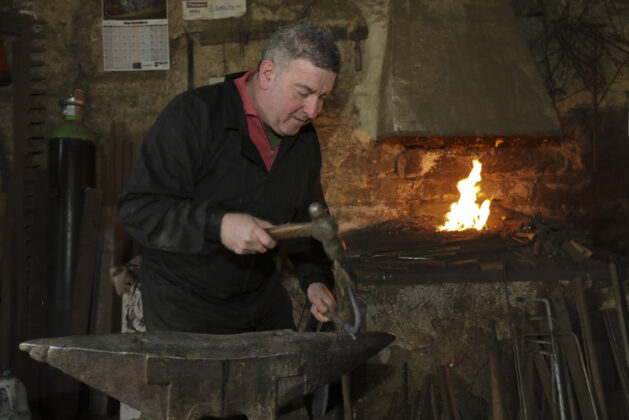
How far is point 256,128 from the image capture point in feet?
6.26

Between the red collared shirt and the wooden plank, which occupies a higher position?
the red collared shirt

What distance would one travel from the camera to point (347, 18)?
3586 millimetres

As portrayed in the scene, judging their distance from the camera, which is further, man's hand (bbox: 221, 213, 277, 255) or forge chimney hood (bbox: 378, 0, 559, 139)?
forge chimney hood (bbox: 378, 0, 559, 139)

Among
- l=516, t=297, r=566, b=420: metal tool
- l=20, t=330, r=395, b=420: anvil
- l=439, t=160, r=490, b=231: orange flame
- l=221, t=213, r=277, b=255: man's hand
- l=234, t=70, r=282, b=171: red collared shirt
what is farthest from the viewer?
l=439, t=160, r=490, b=231: orange flame

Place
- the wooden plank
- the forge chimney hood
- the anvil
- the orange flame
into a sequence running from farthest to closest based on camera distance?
the orange flame
the wooden plank
the forge chimney hood
the anvil

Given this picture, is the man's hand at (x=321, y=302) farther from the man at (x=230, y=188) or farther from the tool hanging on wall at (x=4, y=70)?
the tool hanging on wall at (x=4, y=70)

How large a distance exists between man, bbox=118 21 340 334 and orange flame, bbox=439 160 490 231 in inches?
68.6

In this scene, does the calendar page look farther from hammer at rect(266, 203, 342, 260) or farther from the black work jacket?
hammer at rect(266, 203, 342, 260)

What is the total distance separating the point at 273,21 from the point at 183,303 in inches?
97.9

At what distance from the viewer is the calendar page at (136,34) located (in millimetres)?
3654

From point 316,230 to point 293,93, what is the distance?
1.92 feet

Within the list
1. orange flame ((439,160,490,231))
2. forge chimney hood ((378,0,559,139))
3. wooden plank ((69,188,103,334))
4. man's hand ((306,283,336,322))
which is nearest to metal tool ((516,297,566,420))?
orange flame ((439,160,490,231))

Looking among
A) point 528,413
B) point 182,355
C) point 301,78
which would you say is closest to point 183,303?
point 182,355

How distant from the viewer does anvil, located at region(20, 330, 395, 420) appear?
1.31 meters
